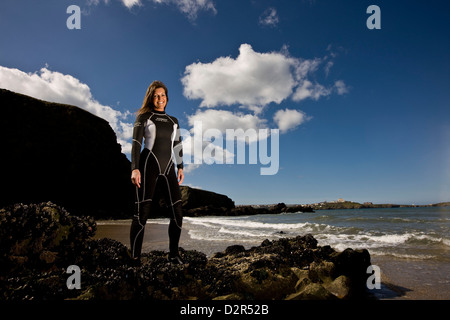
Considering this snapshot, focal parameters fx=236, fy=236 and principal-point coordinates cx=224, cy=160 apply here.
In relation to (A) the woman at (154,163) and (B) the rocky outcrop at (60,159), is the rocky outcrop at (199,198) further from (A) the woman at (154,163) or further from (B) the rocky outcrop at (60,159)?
(A) the woman at (154,163)

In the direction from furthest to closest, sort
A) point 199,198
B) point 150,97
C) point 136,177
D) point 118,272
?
1. point 199,198
2. point 150,97
3. point 136,177
4. point 118,272

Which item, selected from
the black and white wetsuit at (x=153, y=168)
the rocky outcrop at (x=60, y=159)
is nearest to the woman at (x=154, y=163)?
the black and white wetsuit at (x=153, y=168)

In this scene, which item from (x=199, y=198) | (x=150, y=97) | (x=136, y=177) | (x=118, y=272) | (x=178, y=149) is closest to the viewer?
(x=118, y=272)

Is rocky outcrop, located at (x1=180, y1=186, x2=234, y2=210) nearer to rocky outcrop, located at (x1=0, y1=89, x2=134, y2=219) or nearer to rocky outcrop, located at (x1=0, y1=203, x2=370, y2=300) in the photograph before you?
rocky outcrop, located at (x1=0, y1=89, x2=134, y2=219)

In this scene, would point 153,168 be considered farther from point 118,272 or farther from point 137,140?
point 118,272

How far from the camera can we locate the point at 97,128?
133 feet

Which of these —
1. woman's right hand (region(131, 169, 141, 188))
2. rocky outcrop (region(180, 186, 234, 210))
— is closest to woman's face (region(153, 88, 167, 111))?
woman's right hand (region(131, 169, 141, 188))

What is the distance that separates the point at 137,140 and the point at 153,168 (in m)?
0.50

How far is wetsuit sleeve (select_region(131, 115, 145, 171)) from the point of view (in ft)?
11.9

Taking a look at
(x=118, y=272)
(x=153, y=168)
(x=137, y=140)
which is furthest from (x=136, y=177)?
(x=118, y=272)

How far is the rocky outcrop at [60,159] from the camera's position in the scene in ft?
105

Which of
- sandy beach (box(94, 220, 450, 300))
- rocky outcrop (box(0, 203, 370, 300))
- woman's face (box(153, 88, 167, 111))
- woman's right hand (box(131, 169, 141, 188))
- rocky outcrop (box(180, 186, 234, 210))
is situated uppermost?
woman's face (box(153, 88, 167, 111))

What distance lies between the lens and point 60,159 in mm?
35062

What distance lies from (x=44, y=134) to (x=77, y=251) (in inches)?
1568
